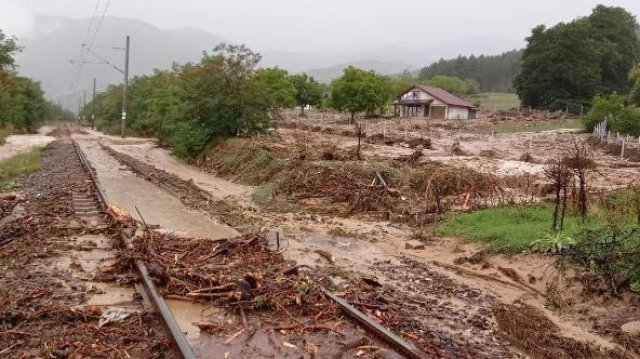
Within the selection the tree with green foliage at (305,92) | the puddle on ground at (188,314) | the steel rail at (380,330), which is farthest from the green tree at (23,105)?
the steel rail at (380,330)

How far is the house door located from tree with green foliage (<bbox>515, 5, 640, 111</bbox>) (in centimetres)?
1042

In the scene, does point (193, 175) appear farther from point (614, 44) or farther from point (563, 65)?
point (614, 44)

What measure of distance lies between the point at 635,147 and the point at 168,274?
1113 inches

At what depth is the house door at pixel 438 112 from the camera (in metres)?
78.1

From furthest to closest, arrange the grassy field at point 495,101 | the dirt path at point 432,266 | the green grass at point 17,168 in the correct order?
the grassy field at point 495,101 → the green grass at point 17,168 → the dirt path at point 432,266

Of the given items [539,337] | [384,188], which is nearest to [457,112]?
[384,188]

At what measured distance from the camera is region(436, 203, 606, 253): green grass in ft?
35.9

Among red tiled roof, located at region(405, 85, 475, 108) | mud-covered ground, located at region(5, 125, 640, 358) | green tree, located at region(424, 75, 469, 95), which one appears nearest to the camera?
mud-covered ground, located at region(5, 125, 640, 358)

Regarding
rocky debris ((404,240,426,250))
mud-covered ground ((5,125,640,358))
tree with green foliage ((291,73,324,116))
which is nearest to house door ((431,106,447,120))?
tree with green foliage ((291,73,324,116))

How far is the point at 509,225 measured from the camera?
12.1 m

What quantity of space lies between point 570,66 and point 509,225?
66.3m

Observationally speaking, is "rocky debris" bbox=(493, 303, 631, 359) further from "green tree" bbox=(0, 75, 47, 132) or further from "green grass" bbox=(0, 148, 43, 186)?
"green tree" bbox=(0, 75, 47, 132)

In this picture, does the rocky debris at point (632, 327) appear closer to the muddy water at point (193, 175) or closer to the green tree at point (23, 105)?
the muddy water at point (193, 175)

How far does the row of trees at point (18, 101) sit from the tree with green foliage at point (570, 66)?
59355 mm
